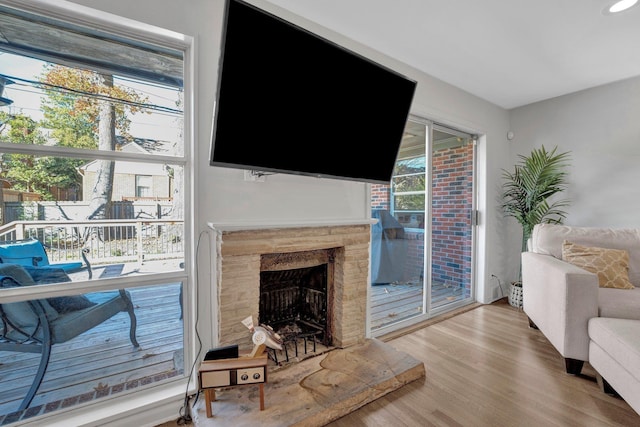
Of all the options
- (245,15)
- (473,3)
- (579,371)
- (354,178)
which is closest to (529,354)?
(579,371)

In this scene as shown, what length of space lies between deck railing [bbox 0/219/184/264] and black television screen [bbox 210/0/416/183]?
2.07 feet

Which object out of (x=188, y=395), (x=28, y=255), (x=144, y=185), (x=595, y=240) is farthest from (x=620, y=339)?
(x=28, y=255)

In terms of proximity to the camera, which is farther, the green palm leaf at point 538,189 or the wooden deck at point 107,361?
the green palm leaf at point 538,189

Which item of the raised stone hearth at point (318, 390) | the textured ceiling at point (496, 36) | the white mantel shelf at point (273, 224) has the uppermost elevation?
the textured ceiling at point (496, 36)

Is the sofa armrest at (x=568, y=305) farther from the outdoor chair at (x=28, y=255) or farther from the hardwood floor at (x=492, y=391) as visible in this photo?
the outdoor chair at (x=28, y=255)

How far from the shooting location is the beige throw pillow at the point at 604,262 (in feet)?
7.20

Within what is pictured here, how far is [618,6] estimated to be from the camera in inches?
71.4

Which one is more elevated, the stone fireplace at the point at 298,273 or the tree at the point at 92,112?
the tree at the point at 92,112

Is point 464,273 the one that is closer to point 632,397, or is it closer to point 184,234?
point 632,397

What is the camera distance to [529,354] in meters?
2.26

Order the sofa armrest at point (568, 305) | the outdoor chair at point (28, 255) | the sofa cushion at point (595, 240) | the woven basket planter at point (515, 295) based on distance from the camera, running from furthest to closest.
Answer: the woven basket planter at point (515, 295) < the sofa cushion at point (595, 240) < the sofa armrest at point (568, 305) < the outdoor chair at point (28, 255)

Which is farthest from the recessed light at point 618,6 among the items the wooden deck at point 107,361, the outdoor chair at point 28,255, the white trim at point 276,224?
the outdoor chair at point 28,255

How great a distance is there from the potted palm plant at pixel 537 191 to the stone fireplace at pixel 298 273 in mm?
2184

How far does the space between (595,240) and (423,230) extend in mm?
1415
